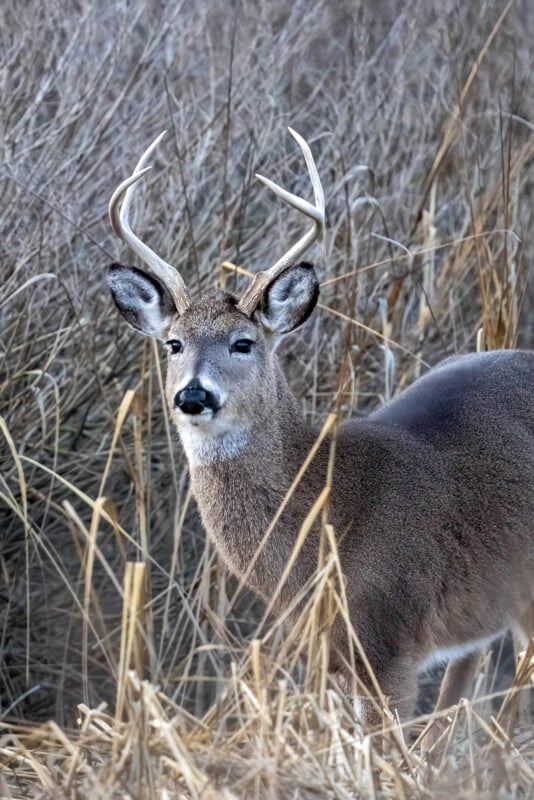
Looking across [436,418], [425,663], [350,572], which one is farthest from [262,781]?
[436,418]

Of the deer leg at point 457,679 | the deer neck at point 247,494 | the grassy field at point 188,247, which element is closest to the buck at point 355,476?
the deer neck at point 247,494

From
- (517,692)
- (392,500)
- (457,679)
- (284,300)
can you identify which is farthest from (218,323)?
(457,679)

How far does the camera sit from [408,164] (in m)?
7.31

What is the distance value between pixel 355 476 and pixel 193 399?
0.64m

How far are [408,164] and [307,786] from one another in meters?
4.57

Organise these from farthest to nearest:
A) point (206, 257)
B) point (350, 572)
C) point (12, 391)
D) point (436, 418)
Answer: point (206, 257), point (12, 391), point (436, 418), point (350, 572)

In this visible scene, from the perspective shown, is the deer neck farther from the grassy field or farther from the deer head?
the grassy field

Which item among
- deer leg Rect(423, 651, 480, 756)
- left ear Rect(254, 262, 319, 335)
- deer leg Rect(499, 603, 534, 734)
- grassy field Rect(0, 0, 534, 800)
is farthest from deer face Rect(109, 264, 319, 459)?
deer leg Rect(423, 651, 480, 756)

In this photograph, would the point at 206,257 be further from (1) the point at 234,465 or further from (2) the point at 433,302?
(1) the point at 234,465

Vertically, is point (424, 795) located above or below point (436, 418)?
below

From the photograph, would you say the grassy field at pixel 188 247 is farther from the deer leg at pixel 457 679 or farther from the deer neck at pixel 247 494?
the deer neck at pixel 247 494

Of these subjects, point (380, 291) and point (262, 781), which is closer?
point (262, 781)

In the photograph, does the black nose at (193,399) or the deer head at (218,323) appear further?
the deer head at (218,323)

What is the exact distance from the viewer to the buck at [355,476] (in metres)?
4.34
